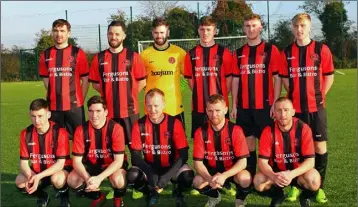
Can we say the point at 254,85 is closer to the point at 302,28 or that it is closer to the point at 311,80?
the point at 311,80

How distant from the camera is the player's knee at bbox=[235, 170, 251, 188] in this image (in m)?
4.15

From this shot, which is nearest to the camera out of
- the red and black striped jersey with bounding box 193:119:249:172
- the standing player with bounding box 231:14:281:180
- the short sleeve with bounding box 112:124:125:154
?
the red and black striped jersey with bounding box 193:119:249:172

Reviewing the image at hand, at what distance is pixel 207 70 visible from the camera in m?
4.98

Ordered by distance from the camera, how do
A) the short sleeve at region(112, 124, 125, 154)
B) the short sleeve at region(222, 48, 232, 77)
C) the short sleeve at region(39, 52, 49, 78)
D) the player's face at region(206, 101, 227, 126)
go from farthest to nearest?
1. the short sleeve at region(39, 52, 49, 78)
2. the short sleeve at region(222, 48, 232, 77)
3. the short sleeve at region(112, 124, 125, 154)
4. the player's face at region(206, 101, 227, 126)

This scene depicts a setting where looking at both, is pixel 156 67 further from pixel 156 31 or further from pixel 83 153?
pixel 83 153

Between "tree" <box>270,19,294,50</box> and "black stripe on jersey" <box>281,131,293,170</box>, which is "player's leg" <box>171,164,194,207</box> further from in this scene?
"tree" <box>270,19,294,50</box>

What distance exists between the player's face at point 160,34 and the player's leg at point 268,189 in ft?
5.88

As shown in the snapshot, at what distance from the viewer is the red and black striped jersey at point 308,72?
455 centimetres

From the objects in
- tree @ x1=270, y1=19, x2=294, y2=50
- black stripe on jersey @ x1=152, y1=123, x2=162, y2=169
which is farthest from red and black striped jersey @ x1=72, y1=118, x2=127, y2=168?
tree @ x1=270, y1=19, x2=294, y2=50

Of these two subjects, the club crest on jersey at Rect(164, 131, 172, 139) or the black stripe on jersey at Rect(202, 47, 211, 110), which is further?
the black stripe on jersey at Rect(202, 47, 211, 110)

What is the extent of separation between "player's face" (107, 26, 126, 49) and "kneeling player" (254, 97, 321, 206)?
176 cm

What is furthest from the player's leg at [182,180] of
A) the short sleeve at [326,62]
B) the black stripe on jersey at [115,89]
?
the short sleeve at [326,62]

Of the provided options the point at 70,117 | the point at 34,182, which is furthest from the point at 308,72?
the point at 34,182

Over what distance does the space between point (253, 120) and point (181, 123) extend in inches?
33.3
